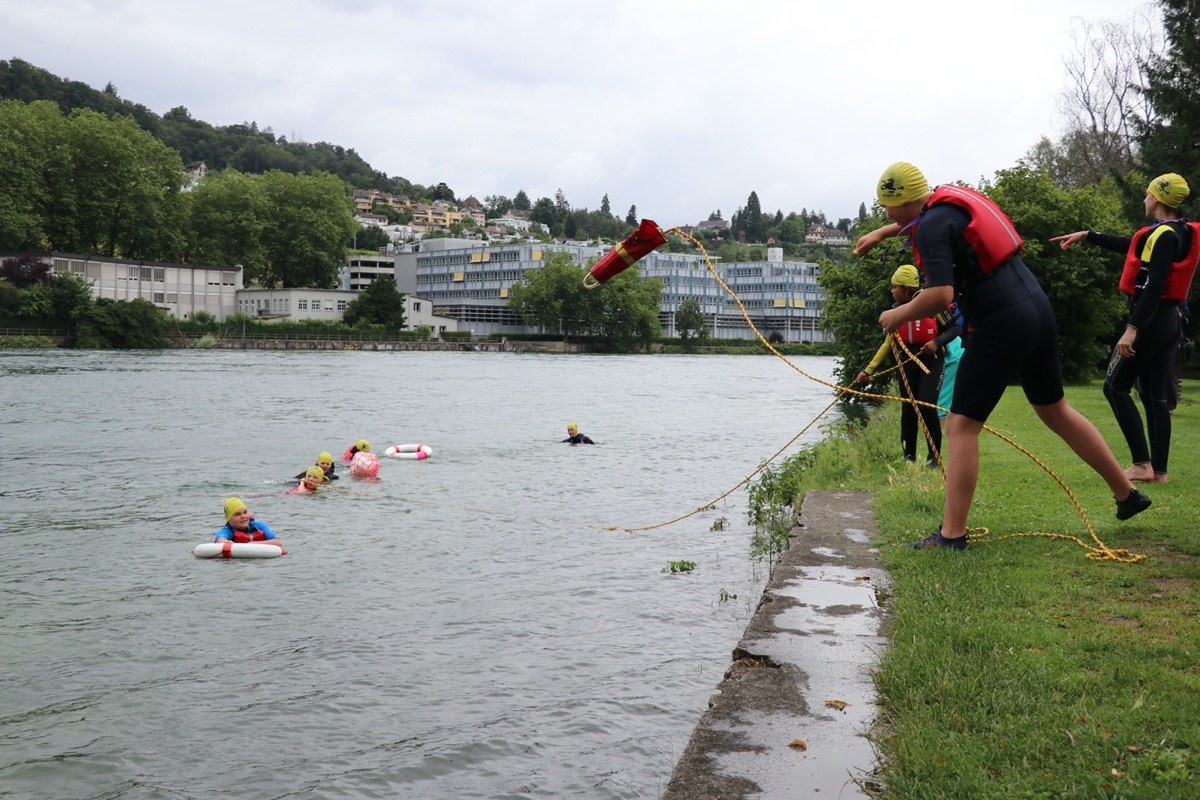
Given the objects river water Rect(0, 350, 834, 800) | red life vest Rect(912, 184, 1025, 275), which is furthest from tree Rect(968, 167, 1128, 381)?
red life vest Rect(912, 184, 1025, 275)

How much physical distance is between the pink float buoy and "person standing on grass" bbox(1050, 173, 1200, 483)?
1314 cm

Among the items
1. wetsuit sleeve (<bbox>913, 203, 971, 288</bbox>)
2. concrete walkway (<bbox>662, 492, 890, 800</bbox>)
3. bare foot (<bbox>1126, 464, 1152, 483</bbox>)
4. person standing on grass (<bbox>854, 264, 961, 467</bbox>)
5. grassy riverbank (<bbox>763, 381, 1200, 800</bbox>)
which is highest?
wetsuit sleeve (<bbox>913, 203, 971, 288</bbox>)

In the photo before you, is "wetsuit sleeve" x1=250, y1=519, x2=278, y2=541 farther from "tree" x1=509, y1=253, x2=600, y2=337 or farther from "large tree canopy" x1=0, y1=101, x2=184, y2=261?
"tree" x1=509, y1=253, x2=600, y2=337

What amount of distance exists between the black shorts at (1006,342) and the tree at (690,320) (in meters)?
142

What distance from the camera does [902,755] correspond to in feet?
13.1

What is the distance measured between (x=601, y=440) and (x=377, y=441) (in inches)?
223

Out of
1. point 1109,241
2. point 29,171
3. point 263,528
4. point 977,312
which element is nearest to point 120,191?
point 29,171

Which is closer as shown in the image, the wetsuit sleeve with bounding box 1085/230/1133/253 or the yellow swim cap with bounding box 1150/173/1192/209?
the yellow swim cap with bounding box 1150/173/1192/209

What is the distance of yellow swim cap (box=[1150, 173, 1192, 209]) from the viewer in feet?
27.2

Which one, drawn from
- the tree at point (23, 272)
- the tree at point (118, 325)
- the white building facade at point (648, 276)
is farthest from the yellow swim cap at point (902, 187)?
the white building facade at point (648, 276)

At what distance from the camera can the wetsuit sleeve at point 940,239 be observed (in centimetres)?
650

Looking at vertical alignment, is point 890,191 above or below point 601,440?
above

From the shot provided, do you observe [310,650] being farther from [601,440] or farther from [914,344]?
[601,440]

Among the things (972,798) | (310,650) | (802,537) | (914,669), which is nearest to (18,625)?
(310,650)
